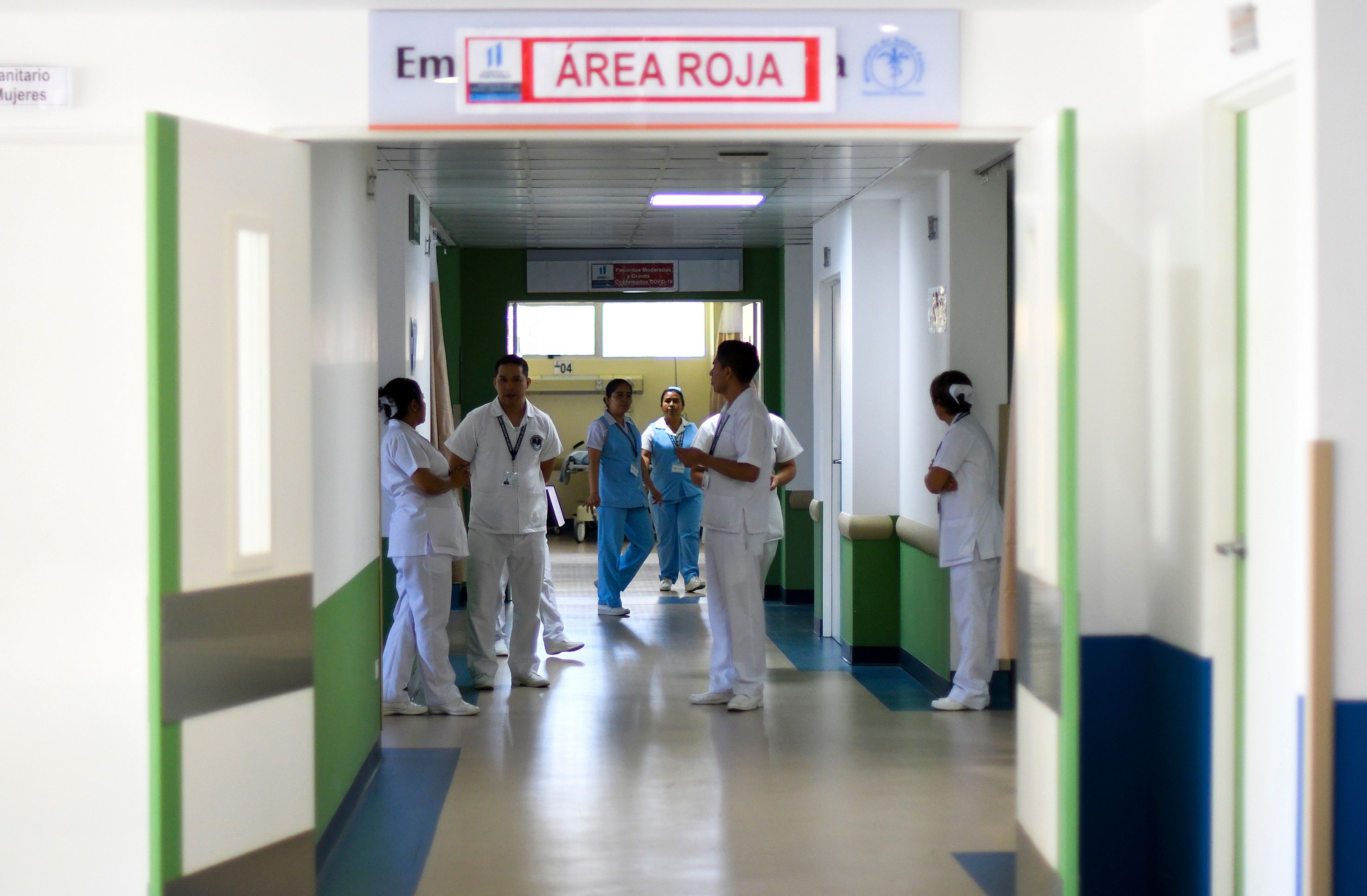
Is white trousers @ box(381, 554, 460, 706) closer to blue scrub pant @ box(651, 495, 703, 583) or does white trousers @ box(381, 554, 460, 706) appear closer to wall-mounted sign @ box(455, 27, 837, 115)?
wall-mounted sign @ box(455, 27, 837, 115)

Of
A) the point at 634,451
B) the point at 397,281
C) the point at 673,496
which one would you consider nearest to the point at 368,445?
the point at 397,281

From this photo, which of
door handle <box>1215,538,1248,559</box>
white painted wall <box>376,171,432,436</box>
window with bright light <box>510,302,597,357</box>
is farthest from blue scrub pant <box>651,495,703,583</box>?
door handle <box>1215,538,1248,559</box>

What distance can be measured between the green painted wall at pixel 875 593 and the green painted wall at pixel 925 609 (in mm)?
71

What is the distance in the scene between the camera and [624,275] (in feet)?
31.8

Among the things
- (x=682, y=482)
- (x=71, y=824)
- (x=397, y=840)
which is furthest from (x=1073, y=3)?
(x=682, y=482)

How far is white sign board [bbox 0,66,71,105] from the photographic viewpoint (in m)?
3.30

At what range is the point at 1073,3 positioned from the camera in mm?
3338

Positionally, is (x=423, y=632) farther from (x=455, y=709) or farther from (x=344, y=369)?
(x=344, y=369)

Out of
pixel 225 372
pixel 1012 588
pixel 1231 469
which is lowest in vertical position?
pixel 1012 588

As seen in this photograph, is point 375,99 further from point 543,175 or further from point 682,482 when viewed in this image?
point 682,482

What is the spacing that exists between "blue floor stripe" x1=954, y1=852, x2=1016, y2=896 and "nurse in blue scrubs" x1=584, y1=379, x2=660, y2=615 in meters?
5.11

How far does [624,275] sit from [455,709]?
472cm

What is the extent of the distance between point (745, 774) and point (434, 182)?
3679mm

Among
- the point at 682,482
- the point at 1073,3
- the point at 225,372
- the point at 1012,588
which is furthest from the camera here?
the point at 682,482
